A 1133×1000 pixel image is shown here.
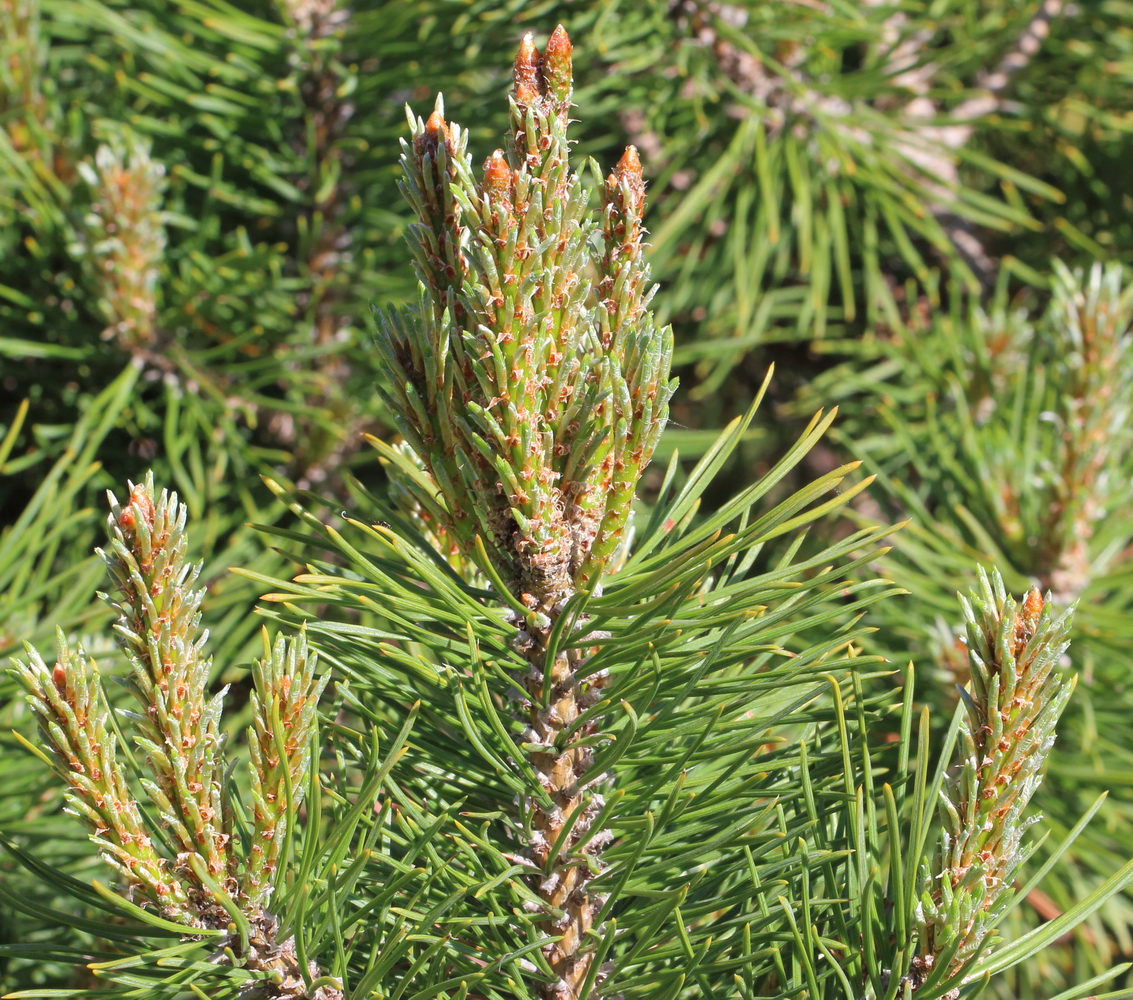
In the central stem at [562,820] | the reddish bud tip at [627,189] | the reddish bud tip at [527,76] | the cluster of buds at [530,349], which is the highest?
the reddish bud tip at [527,76]

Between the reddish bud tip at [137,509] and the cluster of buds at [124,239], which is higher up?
the cluster of buds at [124,239]

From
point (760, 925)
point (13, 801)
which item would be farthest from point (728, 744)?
point (13, 801)

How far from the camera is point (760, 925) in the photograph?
0.52m

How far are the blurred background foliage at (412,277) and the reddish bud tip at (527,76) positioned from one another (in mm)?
496

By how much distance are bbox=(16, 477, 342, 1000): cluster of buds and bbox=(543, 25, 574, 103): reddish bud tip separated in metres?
0.24

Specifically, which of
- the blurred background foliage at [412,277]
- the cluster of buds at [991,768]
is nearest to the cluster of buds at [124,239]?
the blurred background foliage at [412,277]

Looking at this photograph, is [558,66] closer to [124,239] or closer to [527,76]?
[527,76]

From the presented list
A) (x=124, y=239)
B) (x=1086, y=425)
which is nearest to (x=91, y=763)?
(x=124, y=239)

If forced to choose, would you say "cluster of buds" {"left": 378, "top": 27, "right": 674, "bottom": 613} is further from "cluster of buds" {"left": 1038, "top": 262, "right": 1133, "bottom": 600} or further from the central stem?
"cluster of buds" {"left": 1038, "top": 262, "right": 1133, "bottom": 600}

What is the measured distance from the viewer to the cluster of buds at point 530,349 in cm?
46

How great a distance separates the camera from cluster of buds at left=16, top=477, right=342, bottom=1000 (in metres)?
0.44

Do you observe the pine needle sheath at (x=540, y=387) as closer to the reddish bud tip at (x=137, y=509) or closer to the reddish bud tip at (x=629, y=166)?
the reddish bud tip at (x=629, y=166)

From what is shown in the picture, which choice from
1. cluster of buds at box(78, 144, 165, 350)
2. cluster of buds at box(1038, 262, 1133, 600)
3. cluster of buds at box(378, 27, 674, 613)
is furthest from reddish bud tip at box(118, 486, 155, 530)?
cluster of buds at box(1038, 262, 1133, 600)

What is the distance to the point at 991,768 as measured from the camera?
461mm
